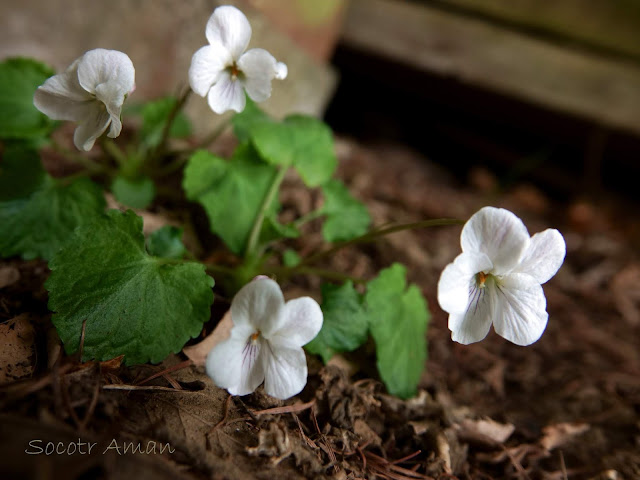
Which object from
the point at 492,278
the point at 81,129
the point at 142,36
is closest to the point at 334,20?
the point at 142,36

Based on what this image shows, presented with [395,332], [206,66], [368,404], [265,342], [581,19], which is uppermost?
[581,19]

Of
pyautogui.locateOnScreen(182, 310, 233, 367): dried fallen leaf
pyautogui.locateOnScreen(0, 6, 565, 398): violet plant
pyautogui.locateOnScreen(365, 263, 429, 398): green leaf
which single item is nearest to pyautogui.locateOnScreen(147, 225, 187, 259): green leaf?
pyautogui.locateOnScreen(0, 6, 565, 398): violet plant

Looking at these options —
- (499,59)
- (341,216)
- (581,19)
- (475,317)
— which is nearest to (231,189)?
(341,216)

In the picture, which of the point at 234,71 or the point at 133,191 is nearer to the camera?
the point at 234,71

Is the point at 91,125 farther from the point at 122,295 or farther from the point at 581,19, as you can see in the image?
the point at 581,19

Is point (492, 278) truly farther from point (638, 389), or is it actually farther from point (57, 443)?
point (638, 389)

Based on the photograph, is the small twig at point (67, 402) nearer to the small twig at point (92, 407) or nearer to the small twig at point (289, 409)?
the small twig at point (92, 407)

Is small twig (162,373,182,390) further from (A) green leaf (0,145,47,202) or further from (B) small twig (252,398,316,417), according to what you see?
(A) green leaf (0,145,47,202)

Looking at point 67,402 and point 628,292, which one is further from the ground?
point 628,292
